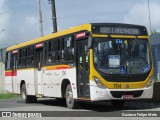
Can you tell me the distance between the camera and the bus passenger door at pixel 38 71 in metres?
20.7

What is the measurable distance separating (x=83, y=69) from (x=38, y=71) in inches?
210

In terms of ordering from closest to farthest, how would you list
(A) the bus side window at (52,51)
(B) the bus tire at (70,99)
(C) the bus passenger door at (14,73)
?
(B) the bus tire at (70,99)
(A) the bus side window at (52,51)
(C) the bus passenger door at (14,73)

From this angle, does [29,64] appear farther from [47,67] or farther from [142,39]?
[142,39]

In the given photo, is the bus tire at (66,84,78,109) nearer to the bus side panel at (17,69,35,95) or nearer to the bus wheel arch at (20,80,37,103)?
the bus side panel at (17,69,35,95)

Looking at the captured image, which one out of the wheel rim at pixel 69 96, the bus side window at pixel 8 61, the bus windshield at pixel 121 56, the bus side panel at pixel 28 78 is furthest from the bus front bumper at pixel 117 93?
the bus side window at pixel 8 61

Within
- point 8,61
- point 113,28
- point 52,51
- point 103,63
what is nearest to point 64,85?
point 52,51

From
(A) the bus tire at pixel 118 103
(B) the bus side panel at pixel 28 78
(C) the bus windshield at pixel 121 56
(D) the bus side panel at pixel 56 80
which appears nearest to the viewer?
(C) the bus windshield at pixel 121 56

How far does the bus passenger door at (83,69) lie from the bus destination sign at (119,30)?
0.68 meters

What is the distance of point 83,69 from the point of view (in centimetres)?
1612

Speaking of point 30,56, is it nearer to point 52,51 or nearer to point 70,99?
point 52,51

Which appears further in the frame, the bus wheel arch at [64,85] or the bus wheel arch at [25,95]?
the bus wheel arch at [25,95]

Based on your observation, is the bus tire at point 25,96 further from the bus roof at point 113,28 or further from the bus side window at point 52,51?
the bus roof at point 113,28

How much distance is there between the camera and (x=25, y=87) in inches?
917

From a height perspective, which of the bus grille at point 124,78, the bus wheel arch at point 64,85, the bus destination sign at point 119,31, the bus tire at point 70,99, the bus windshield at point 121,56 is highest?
the bus destination sign at point 119,31
